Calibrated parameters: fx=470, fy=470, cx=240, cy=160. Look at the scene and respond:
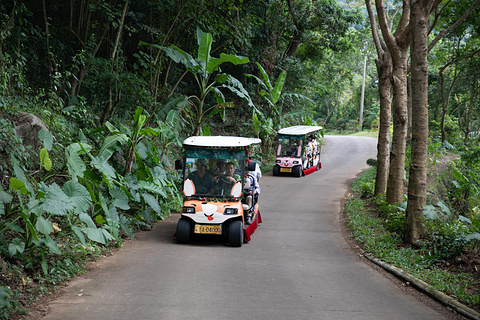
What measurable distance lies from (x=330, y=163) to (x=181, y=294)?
2408 cm

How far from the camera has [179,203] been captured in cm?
1445

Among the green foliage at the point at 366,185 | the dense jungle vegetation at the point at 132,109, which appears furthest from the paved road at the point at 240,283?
the green foliage at the point at 366,185

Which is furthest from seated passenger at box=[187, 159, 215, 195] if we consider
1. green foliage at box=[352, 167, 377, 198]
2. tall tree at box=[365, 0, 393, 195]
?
green foliage at box=[352, 167, 377, 198]

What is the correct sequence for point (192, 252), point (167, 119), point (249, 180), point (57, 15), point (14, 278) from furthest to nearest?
point (57, 15) → point (167, 119) → point (249, 180) → point (192, 252) → point (14, 278)

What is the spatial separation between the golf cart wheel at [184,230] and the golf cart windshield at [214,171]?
67 centimetres

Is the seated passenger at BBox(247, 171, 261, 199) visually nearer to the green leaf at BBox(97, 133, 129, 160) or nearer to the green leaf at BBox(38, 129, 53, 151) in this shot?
the green leaf at BBox(97, 133, 129, 160)

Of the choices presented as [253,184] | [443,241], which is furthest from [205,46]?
[443,241]

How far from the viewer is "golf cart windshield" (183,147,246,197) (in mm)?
10406

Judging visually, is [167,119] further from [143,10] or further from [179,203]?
[143,10]

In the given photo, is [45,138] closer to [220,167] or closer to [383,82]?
[220,167]

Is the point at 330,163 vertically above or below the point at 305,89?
below

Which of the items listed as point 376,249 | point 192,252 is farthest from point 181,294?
point 376,249

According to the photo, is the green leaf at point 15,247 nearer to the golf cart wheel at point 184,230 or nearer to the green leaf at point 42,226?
the green leaf at point 42,226

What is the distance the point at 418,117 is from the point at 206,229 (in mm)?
5012
